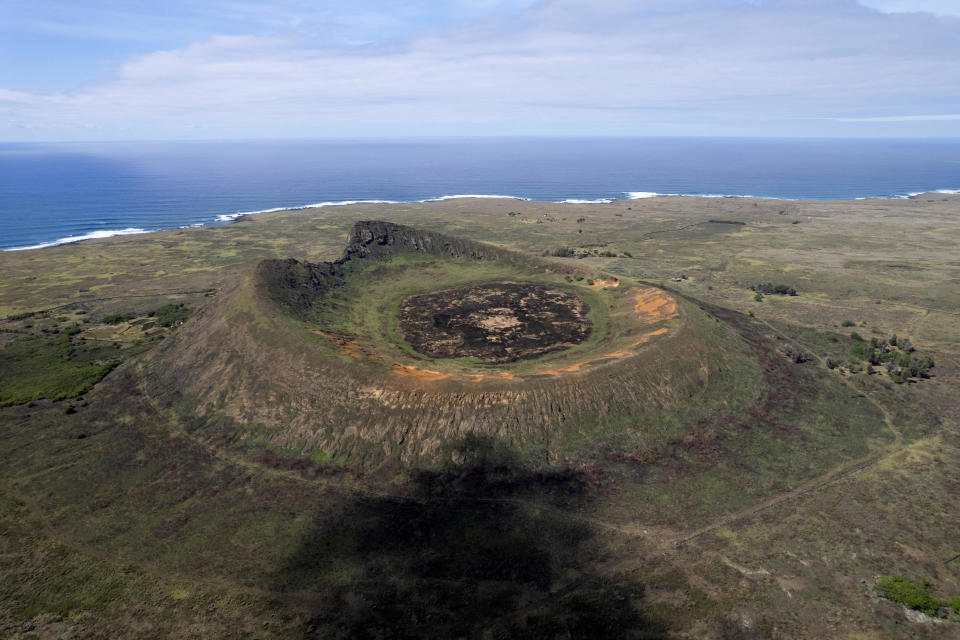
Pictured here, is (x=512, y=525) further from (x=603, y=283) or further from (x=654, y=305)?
(x=603, y=283)

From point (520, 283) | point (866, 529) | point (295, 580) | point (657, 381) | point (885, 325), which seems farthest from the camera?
point (520, 283)

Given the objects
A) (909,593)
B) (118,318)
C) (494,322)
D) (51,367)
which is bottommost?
(909,593)

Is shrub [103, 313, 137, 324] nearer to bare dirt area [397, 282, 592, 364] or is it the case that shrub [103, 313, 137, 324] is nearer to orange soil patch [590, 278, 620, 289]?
bare dirt area [397, 282, 592, 364]

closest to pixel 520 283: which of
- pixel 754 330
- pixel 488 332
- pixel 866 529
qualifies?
pixel 488 332

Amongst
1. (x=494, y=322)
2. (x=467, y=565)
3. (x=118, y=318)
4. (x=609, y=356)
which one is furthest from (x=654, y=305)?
(x=118, y=318)

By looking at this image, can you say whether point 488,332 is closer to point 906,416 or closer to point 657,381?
point 657,381
